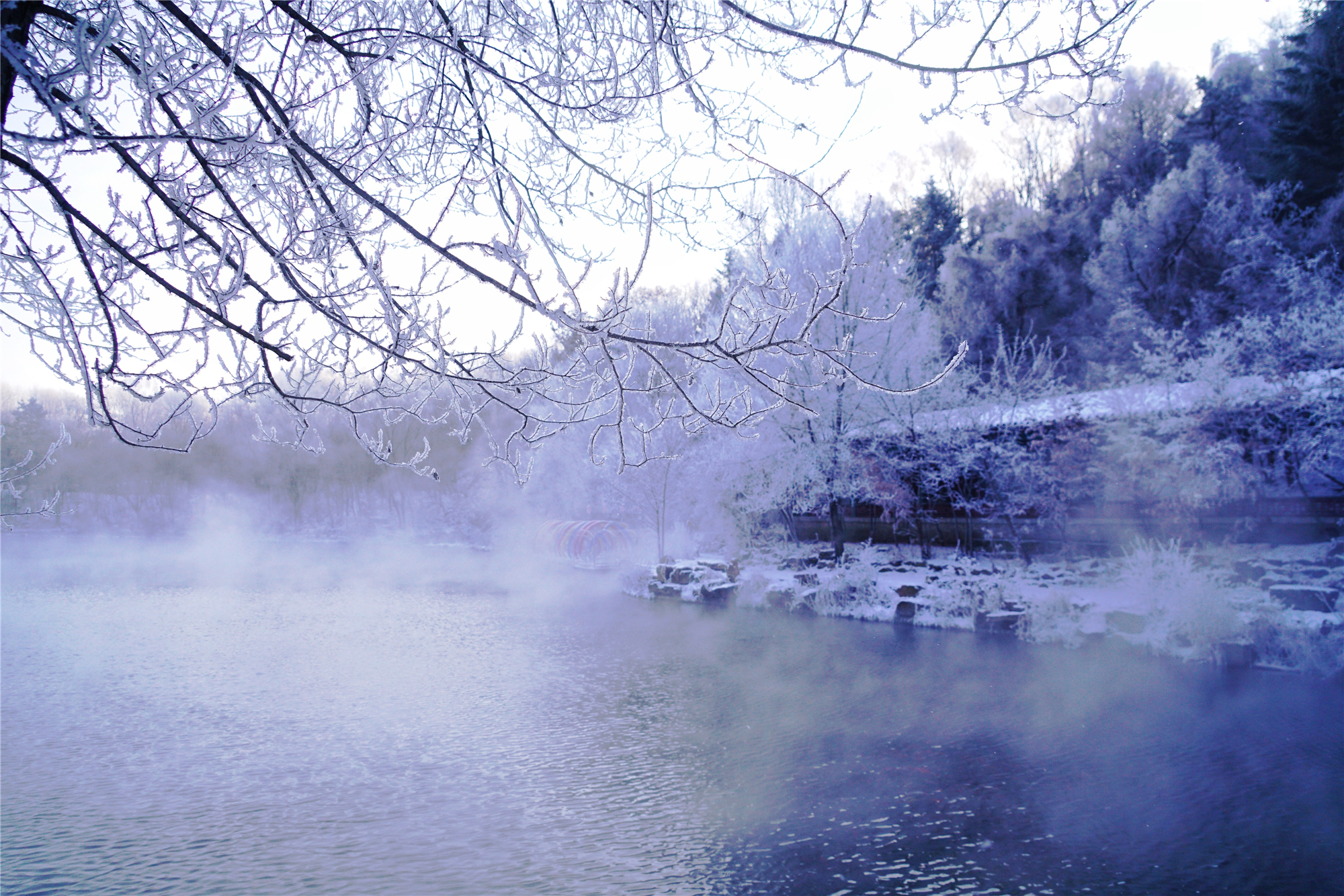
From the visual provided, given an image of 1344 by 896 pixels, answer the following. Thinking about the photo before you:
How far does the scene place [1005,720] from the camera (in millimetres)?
7367

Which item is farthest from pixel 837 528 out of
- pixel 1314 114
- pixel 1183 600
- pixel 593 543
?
pixel 1314 114

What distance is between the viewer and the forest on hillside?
38.7 feet

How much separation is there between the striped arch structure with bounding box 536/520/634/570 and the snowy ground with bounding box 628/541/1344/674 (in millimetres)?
4570

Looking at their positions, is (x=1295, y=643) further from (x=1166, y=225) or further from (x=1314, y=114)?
(x=1314, y=114)

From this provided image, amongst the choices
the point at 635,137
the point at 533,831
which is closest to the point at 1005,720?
the point at 533,831

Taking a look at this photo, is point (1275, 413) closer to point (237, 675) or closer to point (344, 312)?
point (344, 312)

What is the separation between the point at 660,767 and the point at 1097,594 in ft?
25.6

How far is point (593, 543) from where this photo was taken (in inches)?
819

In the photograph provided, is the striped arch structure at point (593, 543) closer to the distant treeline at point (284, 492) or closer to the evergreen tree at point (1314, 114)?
the distant treeline at point (284, 492)

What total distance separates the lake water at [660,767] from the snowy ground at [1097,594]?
449 mm

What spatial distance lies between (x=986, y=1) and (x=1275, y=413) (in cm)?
1200

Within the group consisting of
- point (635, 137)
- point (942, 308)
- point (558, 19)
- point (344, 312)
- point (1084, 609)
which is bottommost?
point (1084, 609)

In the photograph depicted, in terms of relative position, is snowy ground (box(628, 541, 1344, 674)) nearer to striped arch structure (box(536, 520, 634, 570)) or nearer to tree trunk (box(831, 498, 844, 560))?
tree trunk (box(831, 498, 844, 560))

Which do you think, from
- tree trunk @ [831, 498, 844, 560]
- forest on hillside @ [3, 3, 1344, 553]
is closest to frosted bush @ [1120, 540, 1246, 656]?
forest on hillside @ [3, 3, 1344, 553]
